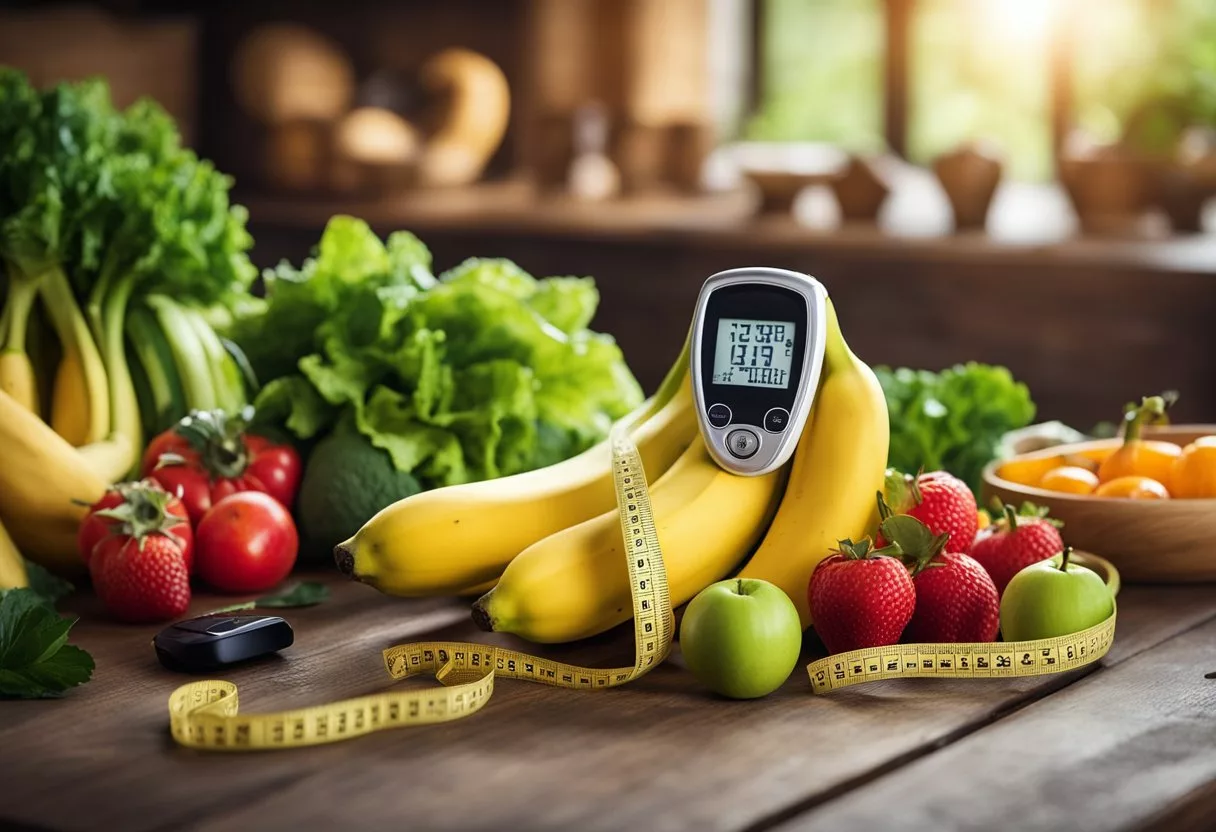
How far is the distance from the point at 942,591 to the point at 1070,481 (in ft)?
1.35

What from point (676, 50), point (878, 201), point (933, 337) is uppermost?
point (676, 50)

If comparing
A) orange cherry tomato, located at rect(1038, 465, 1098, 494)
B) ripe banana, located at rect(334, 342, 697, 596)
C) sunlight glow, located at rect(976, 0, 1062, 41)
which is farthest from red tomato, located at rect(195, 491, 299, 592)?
sunlight glow, located at rect(976, 0, 1062, 41)

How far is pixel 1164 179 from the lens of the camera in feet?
11.7

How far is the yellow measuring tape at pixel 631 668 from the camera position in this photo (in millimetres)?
1301

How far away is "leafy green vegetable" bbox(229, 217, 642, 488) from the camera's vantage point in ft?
6.20

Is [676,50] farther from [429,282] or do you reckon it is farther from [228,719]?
[228,719]

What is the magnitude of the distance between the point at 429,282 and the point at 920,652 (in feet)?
3.01

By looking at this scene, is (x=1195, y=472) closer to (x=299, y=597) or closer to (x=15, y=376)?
(x=299, y=597)

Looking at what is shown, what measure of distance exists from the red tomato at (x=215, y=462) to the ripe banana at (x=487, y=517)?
0.38 m

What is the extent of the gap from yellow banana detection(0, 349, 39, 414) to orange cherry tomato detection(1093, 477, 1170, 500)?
50.7 inches

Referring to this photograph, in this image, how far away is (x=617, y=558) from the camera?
1.46 m

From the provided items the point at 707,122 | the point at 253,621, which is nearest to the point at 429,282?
the point at 253,621

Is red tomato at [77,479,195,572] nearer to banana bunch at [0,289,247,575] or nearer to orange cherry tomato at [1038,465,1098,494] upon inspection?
banana bunch at [0,289,247,575]

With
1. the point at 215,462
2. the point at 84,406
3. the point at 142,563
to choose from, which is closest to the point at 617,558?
the point at 142,563
